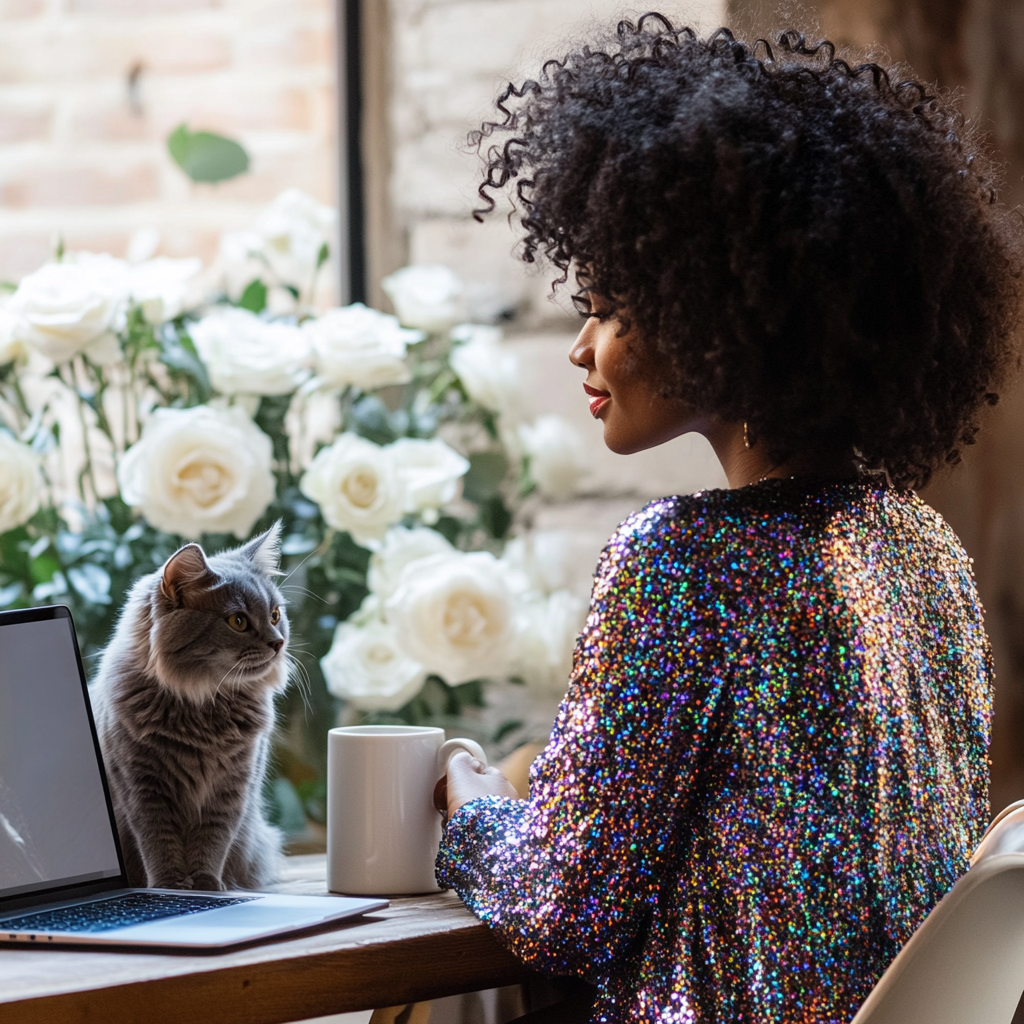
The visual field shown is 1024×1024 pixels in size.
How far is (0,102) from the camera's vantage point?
78.1 inches

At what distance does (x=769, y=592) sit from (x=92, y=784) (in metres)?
0.53

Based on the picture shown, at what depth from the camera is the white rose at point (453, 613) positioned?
4.71 ft

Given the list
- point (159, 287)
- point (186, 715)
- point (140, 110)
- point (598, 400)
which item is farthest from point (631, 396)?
point (140, 110)

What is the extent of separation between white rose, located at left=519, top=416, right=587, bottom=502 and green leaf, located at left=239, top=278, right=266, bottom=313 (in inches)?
14.8

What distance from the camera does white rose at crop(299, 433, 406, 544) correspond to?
1.46m

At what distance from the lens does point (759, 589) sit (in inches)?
35.7

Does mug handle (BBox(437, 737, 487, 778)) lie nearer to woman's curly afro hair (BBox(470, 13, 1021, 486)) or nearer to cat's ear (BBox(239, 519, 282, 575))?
cat's ear (BBox(239, 519, 282, 575))

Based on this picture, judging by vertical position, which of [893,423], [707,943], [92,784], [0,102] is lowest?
[707,943]

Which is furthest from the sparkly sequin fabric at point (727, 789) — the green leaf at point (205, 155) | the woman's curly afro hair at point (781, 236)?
the green leaf at point (205, 155)

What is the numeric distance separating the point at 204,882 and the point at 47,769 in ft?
0.49

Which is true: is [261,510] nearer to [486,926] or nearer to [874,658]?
[486,926]

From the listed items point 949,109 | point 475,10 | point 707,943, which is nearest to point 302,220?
point 475,10

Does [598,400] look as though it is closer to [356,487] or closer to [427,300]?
[356,487]

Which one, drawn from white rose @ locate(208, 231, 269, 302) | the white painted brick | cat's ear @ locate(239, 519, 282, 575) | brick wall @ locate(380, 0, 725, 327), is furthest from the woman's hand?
the white painted brick
